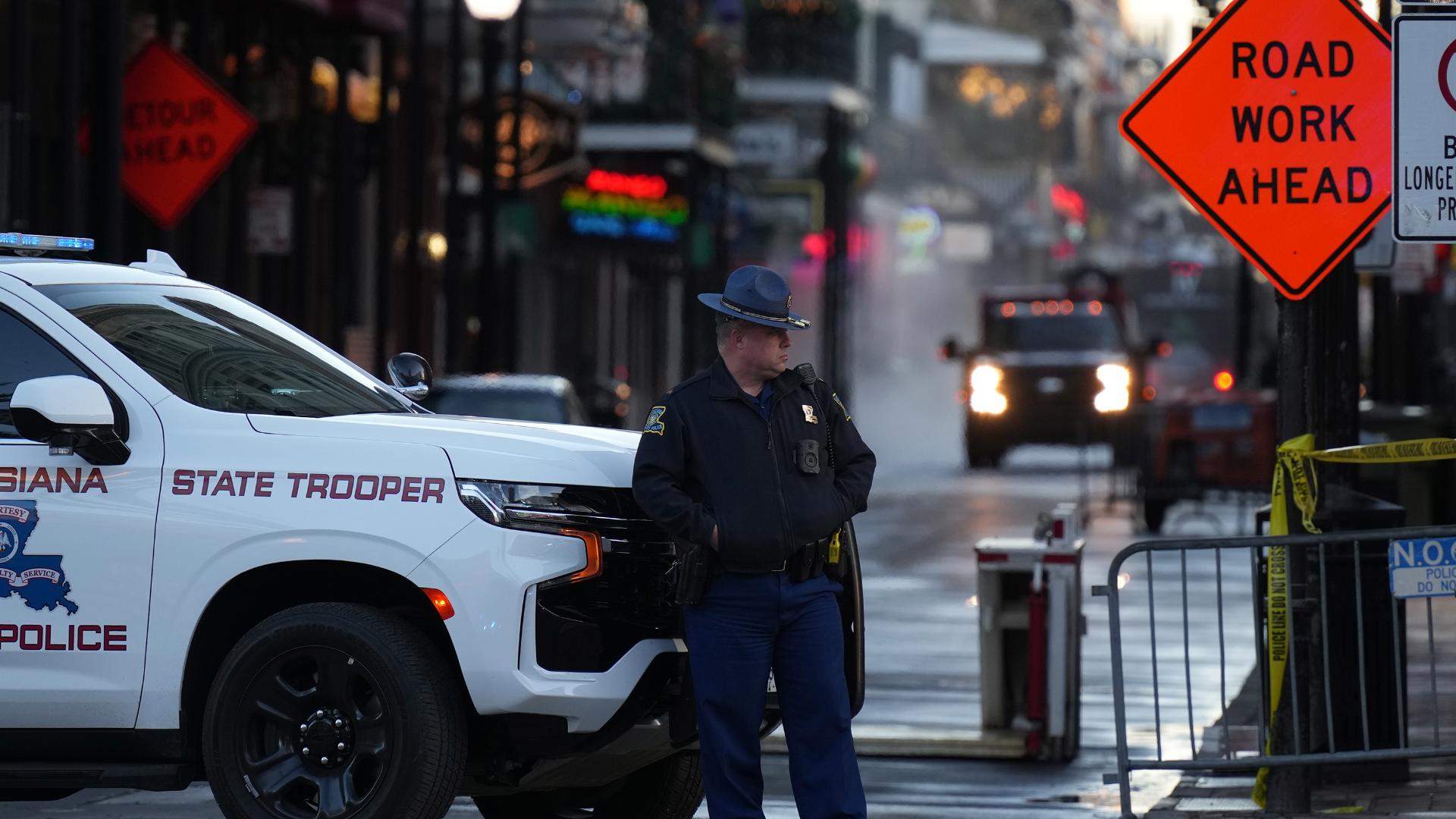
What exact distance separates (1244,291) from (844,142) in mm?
23210

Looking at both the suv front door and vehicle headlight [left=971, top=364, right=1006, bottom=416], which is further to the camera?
vehicle headlight [left=971, top=364, right=1006, bottom=416]

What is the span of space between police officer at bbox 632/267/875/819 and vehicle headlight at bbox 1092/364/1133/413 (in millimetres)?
26154

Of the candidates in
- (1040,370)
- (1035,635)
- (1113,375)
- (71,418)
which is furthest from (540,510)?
(1040,370)

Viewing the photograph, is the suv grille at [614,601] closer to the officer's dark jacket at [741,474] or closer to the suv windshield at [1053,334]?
the officer's dark jacket at [741,474]

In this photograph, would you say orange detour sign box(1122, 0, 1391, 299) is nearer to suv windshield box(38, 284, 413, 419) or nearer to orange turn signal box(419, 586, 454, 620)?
suv windshield box(38, 284, 413, 419)

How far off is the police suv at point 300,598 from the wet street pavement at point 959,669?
69.7 inches

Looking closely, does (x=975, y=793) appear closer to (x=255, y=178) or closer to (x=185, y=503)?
(x=185, y=503)

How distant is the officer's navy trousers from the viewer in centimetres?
Result: 745

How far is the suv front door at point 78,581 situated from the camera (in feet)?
24.9

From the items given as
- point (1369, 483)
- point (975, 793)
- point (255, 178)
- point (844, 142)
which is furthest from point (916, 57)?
point (975, 793)

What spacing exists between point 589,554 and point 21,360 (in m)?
1.84

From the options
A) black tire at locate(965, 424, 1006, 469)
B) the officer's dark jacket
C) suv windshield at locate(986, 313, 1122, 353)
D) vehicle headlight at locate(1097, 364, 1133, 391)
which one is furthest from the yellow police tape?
suv windshield at locate(986, 313, 1122, 353)

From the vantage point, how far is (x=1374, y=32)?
917cm

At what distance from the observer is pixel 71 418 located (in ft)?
24.3
